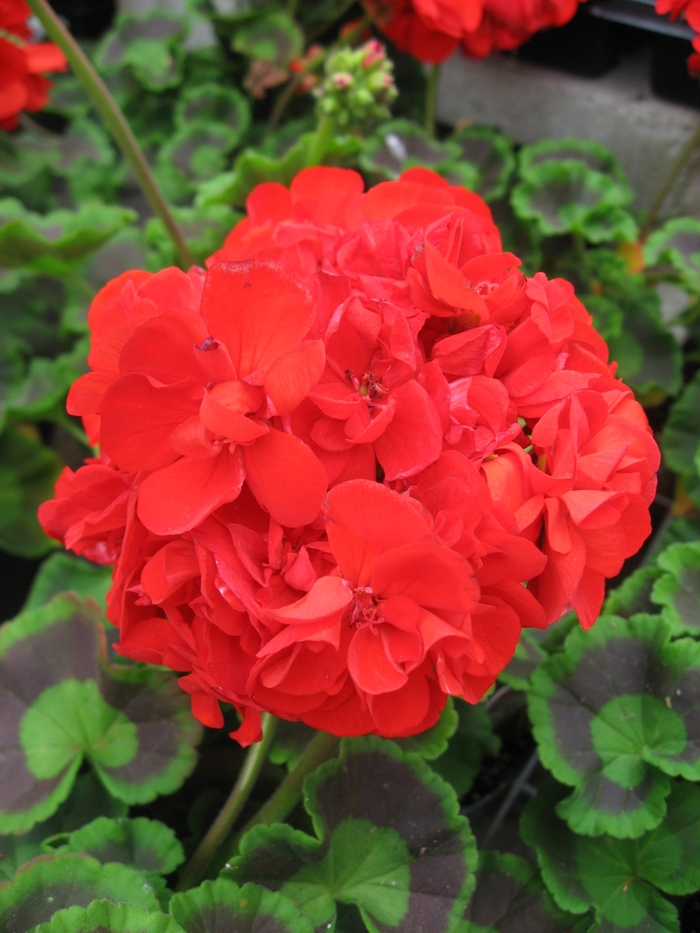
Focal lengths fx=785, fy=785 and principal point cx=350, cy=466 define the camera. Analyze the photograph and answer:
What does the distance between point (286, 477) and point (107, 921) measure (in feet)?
1.24

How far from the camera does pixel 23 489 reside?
1.47 metres

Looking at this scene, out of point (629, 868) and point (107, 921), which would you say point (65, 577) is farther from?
point (629, 868)

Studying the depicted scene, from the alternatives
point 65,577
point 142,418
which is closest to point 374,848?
point 142,418

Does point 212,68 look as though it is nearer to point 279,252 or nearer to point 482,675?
point 279,252

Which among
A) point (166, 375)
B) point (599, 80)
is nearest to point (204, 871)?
point (166, 375)

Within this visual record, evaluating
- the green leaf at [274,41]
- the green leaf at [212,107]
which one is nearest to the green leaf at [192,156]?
the green leaf at [212,107]

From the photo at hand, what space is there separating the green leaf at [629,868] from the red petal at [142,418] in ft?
1.87

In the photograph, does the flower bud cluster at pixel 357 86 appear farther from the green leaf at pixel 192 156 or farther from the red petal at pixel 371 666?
the red petal at pixel 371 666

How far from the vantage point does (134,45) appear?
1.82m

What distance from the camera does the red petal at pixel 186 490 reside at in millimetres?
507

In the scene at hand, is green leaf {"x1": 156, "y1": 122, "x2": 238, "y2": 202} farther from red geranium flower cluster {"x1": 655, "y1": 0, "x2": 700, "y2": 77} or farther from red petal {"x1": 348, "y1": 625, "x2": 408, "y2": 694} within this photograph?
red petal {"x1": 348, "y1": 625, "x2": 408, "y2": 694}

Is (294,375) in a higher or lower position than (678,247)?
higher

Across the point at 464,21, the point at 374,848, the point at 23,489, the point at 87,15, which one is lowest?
the point at 23,489

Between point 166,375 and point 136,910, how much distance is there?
0.41 meters
